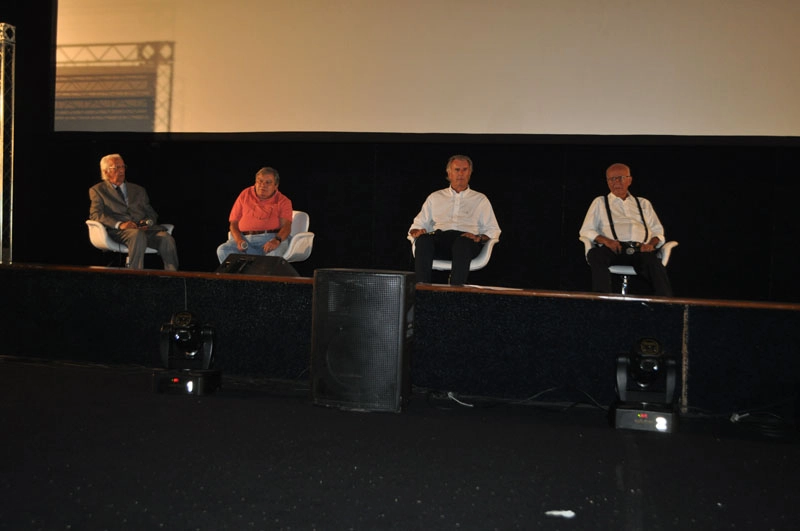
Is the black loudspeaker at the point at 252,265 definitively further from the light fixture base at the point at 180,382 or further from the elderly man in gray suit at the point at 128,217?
the light fixture base at the point at 180,382

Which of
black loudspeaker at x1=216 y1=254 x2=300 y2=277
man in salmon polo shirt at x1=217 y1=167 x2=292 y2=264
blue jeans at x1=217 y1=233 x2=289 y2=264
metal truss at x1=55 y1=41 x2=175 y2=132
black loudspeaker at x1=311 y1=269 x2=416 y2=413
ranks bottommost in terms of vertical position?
black loudspeaker at x1=311 y1=269 x2=416 y2=413

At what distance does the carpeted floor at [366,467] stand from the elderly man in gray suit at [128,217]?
5.41ft

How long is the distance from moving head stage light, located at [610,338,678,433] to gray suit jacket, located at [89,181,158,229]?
309 cm

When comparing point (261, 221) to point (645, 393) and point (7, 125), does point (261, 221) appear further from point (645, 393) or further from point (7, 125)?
point (645, 393)

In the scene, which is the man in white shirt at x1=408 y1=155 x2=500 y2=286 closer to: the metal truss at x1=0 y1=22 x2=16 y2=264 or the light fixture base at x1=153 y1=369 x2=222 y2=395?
the light fixture base at x1=153 y1=369 x2=222 y2=395

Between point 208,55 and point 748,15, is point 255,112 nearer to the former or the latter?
point 208,55

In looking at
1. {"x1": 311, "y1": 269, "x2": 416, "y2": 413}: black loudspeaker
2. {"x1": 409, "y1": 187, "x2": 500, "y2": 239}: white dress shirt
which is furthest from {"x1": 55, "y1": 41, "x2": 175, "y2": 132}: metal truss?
{"x1": 311, "y1": 269, "x2": 416, "y2": 413}: black loudspeaker

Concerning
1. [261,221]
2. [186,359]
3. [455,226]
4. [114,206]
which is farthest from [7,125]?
[455,226]

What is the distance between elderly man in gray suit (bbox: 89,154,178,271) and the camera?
435cm

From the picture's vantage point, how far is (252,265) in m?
3.82

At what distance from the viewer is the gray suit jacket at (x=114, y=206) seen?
4418 mm

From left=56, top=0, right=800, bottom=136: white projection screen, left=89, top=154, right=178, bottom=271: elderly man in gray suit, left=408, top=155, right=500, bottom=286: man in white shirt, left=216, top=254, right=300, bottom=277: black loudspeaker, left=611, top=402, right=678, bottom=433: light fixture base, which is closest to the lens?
left=611, top=402, right=678, bottom=433: light fixture base

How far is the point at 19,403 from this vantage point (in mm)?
2453

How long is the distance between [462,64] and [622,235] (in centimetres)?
137
